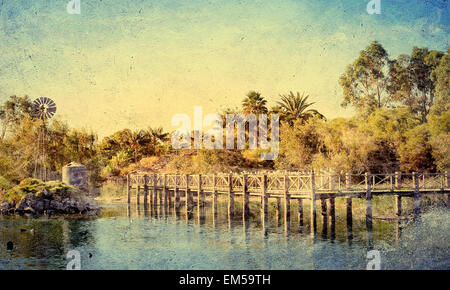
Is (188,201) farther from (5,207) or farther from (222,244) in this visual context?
(222,244)

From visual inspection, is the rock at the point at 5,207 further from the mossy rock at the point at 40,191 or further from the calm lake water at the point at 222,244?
the calm lake water at the point at 222,244

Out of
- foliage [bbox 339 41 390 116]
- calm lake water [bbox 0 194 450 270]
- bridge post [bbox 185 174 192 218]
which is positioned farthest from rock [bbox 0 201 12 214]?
foliage [bbox 339 41 390 116]

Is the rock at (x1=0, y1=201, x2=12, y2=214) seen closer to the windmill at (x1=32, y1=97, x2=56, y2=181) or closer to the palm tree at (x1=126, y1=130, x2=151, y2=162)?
the windmill at (x1=32, y1=97, x2=56, y2=181)

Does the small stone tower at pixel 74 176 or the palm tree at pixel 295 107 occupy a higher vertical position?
the palm tree at pixel 295 107

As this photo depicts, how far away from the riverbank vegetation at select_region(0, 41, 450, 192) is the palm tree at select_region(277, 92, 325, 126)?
0.12m

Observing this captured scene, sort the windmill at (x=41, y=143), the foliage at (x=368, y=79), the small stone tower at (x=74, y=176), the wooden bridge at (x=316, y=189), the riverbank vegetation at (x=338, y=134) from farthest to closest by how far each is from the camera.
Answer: the windmill at (x=41, y=143), the foliage at (x=368, y=79), the small stone tower at (x=74, y=176), the riverbank vegetation at (x=338, y=134), the wooden bridge at (x=316, y=189)

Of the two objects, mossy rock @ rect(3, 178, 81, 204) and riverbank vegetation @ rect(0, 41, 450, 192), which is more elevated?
riverbank vegetation @ rect(0, 41, 450, 192)

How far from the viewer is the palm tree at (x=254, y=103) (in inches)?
2340

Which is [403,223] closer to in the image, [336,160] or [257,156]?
[336,160]

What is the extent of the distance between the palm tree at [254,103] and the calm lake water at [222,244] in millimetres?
26476

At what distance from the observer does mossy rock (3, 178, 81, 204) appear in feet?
132

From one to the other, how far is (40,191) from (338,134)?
85.0ft

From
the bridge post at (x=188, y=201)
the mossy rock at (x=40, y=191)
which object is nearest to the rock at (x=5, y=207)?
the mossy rock at (x=40, y=191)

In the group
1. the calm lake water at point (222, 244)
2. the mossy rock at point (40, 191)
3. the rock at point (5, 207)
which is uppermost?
the mossy rock at point (40, 191)
